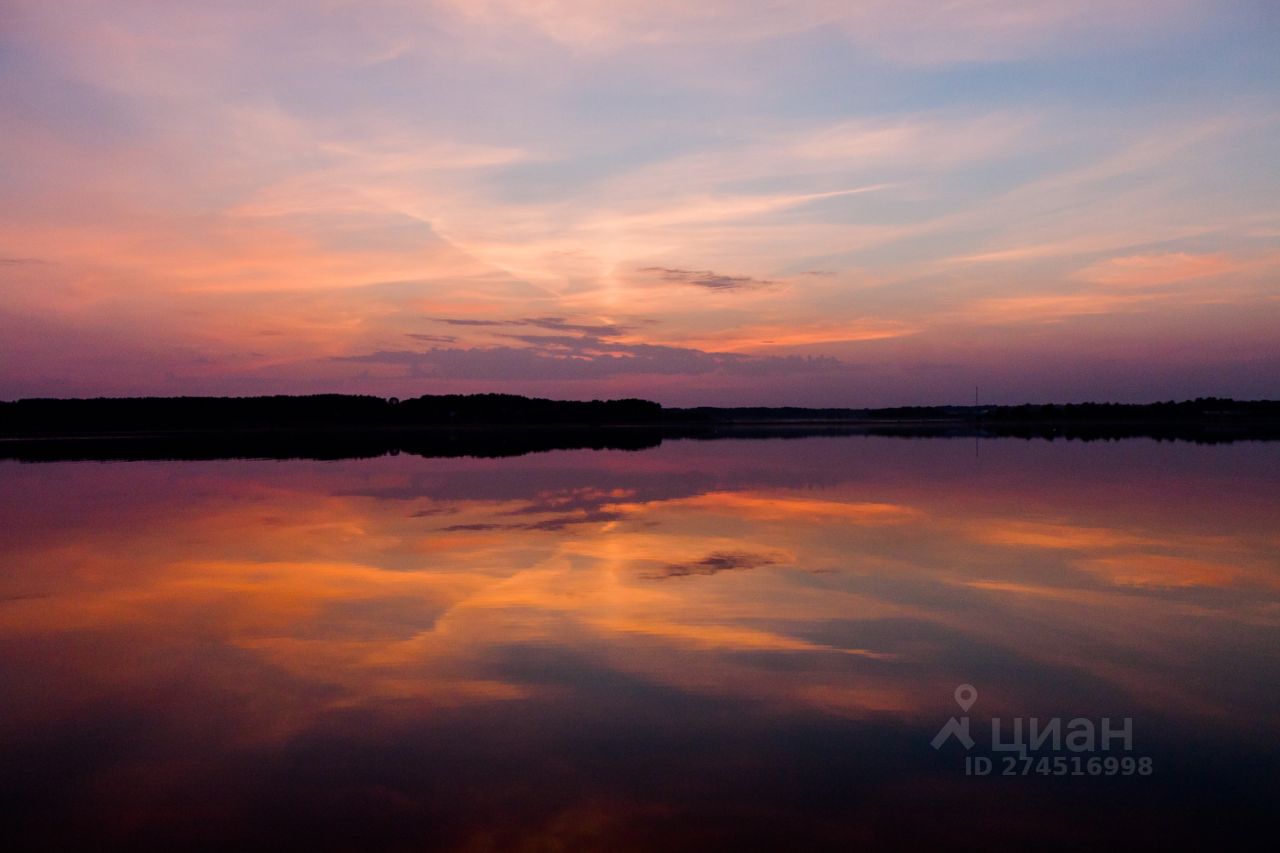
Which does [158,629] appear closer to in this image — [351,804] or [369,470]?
[351,804]

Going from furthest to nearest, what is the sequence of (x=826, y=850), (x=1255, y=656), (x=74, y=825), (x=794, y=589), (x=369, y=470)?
(x=369, y=470) < (x=794, y=589) < (x=1255, y=656) < (x=74, y=825) < (x=826, y=850)

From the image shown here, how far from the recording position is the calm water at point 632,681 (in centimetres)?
677

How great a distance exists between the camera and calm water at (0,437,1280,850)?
22.2 feet

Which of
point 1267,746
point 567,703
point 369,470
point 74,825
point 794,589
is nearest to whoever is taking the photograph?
point 74,825

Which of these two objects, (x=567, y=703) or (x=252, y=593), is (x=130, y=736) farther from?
(x=252, y=593)

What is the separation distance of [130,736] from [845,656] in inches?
299

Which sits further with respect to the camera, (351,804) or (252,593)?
(252,593)

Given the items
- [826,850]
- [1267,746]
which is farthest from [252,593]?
[1267,746]

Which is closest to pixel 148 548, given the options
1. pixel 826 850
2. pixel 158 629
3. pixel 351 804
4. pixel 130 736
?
pixel 158 629

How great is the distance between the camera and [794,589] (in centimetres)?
1433

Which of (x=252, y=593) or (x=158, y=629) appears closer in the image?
(x=158, y=629)

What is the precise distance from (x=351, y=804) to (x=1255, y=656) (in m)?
10.0

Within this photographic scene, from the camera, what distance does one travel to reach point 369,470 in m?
42.5

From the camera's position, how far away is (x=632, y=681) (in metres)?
9.72
